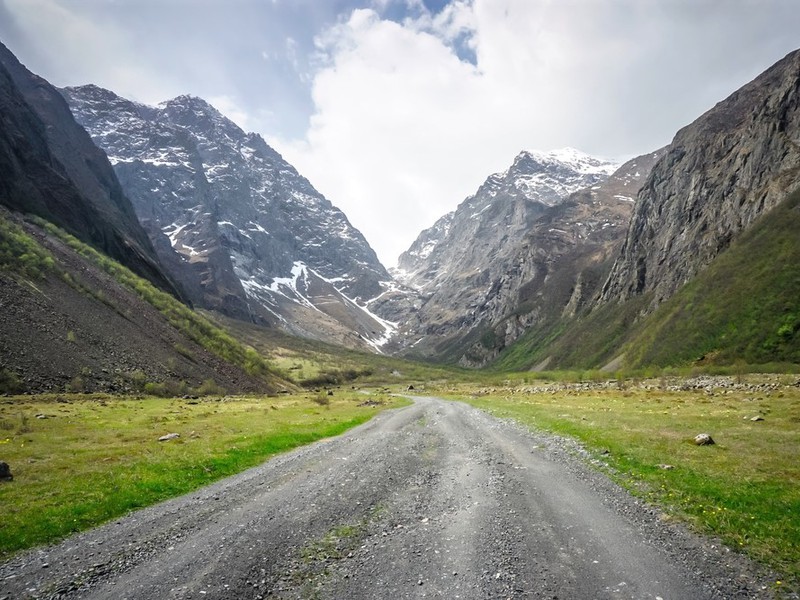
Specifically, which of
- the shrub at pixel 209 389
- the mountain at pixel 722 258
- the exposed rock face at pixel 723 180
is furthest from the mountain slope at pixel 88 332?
the exposed rock face at pixel 723 180

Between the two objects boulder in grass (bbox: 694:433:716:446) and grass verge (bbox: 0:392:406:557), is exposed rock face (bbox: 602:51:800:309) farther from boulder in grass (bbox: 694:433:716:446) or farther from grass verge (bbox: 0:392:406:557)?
grass verge (bbox: 0:392:406:557)

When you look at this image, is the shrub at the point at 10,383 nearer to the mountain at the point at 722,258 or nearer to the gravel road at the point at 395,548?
the gravel road at the point at 395,548

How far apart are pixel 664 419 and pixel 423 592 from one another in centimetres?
2773

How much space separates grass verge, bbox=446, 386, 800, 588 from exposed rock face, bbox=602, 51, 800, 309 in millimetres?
141484

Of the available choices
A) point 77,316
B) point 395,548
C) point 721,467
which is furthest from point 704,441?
point 77,316

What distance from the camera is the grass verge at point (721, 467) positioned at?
10.2 meters

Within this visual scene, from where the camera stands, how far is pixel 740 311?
334ft

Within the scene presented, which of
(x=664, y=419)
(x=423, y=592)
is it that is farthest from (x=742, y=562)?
(x=664, y=419)

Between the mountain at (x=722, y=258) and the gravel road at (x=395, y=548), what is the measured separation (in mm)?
99253

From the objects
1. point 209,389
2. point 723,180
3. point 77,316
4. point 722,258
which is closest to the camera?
point 77,316

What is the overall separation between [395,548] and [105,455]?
724 inches

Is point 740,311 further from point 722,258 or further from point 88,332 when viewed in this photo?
point 88,332

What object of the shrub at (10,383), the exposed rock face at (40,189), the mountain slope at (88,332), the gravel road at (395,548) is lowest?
the gravel road at (395,548)

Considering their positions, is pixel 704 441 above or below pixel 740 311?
below
